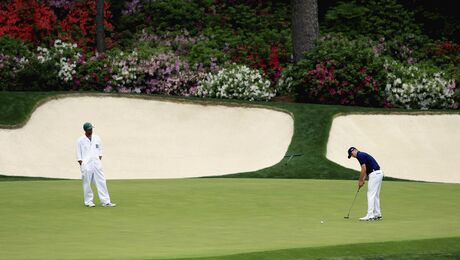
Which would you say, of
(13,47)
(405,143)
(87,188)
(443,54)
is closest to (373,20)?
(443,54)

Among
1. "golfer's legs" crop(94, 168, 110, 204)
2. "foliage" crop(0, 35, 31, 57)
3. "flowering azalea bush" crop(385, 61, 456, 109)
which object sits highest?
"foliage" crop(0, 35, 31, 57)

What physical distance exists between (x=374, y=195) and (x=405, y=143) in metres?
12.1

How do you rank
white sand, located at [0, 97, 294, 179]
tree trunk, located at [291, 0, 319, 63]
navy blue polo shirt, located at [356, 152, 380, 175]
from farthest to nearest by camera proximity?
1. tree trunk, located at [291, 0, 319, 63]
2. white sand, located at [0, 97, 294, 179]
3. navy blue polo shirt, located at [356, 152, 380, 175]

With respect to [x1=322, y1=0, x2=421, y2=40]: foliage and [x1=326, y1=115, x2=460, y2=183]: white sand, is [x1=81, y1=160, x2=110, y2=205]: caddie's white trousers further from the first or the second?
[x1=322, y1=0, x2=421, y2=40]: foliage

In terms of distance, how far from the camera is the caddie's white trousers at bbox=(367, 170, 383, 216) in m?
17.4

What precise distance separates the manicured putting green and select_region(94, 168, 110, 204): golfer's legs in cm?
32

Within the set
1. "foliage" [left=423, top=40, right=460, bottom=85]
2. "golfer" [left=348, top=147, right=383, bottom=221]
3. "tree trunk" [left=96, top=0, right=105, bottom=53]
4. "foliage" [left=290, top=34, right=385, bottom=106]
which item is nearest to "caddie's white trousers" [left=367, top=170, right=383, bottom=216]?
"golfer" [left=348, top=147, right=383, bottom=221]

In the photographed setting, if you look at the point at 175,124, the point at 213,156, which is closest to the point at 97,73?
the point at 175,124

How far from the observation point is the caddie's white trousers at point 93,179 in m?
19.5

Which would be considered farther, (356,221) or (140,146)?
(140,146)

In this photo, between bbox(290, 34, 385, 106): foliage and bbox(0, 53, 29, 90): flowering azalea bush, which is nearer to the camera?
bbox(290, 34, 385, 106): foliage

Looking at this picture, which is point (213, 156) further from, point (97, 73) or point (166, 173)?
point (97, 73)

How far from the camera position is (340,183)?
24.3 m

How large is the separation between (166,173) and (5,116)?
4883mm
